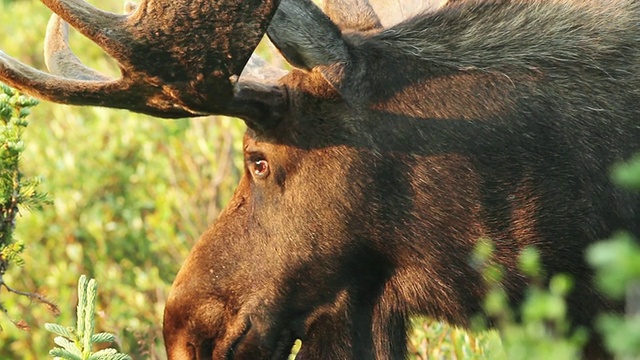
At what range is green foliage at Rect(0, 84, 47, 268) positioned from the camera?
337 cm

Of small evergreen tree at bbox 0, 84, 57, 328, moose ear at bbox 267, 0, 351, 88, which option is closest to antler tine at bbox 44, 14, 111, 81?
small evergreen tree at bbox 0, 84, 57, 328

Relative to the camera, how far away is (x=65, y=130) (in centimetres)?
791

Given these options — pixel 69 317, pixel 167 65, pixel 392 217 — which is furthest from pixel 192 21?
pixel 69 317

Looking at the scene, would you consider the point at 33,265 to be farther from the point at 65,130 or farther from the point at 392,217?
the point at 392,217

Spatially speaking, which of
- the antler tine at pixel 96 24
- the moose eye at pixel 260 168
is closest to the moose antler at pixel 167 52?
the antler tine at pixel 96 24

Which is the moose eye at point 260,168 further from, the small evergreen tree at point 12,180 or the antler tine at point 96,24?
the small evergreen tree at point 12,180

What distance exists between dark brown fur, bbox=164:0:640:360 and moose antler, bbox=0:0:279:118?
0.15 metres

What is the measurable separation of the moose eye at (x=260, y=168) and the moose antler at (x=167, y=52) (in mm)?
246

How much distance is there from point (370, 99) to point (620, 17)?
748 mm

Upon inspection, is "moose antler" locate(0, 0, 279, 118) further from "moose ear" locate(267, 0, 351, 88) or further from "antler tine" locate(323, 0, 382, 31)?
"antler tine" locate(323, 0, 382, 31)

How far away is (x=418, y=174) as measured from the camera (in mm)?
3100

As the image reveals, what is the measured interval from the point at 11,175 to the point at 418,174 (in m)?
1.31

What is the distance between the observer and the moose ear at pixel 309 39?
9.73 ft

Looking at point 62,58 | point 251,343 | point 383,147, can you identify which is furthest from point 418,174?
point 62,58
